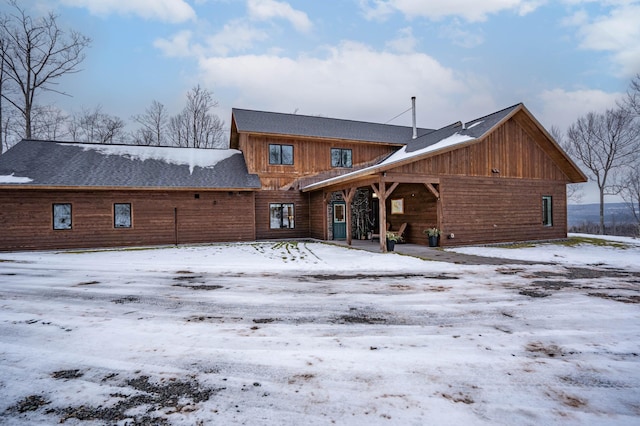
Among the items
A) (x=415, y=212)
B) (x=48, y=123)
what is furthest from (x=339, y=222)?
(x=48, y=123)

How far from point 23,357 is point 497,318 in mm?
5348

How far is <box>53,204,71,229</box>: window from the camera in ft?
46.5

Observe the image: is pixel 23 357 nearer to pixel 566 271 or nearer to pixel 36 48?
pixel 566 271

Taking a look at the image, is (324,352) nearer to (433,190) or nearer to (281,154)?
(433,190)

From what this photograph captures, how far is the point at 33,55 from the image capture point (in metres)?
21.7

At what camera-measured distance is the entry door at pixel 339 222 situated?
17125mm

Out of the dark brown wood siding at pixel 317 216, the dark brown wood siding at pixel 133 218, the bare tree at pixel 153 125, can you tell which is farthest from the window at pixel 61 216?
the bare tree at pixel 153 125

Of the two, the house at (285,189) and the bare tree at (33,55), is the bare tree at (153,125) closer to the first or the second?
the bare tree at (33,55)

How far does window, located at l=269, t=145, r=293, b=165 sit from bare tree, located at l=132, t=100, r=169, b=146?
16718 mm

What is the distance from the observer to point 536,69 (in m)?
31.4

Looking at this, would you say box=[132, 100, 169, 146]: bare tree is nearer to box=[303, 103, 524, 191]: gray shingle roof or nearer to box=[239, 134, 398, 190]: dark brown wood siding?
box=[239, 134, 398, 190]: dark brown wood siding

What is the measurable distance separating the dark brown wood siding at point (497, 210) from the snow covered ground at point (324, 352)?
6177mm

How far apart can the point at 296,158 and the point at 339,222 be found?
4228 millimetres

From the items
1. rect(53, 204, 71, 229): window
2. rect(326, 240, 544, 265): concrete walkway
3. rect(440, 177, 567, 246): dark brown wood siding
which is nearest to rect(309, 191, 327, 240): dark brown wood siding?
rect(326, 240, 544, 265): concrete walkway
